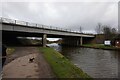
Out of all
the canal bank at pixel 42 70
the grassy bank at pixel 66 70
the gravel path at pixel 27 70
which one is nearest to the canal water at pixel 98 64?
the grassy bank at pixel 66 70

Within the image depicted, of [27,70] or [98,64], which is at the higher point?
[27,70]

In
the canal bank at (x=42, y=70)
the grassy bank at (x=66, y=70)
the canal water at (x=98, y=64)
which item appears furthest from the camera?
the canal water at (x=98, y=64)

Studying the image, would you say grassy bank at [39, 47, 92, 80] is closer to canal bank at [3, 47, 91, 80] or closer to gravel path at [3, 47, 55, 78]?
canal bank at [3, 47, 91, 80]

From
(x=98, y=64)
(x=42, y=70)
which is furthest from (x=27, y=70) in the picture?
(x=98, y=64)

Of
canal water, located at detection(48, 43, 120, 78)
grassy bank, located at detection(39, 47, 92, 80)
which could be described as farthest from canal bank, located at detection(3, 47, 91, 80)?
canal water, located at detection(48, 43, 120, 78)

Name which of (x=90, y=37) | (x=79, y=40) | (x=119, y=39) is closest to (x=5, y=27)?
(x=119, y=39)

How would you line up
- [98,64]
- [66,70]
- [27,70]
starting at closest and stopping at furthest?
[66,70]
[27,70]
[98,64]

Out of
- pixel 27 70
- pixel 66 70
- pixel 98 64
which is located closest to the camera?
pixel 66 70

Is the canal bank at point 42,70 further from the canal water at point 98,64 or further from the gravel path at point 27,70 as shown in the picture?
the canal water at point 98,64

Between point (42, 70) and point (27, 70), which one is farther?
point (27, 70)

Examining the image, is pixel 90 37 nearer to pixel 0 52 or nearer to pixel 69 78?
pixel 0 52

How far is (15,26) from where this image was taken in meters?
39.5

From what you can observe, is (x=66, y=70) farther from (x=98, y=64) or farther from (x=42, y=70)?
(x=98, y=64)

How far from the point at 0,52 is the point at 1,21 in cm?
1608
